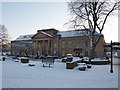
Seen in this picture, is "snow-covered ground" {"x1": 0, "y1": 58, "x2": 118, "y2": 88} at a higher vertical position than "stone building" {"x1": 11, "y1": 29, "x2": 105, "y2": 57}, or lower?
lower

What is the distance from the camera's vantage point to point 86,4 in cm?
2244

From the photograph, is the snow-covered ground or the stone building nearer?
the snow-covered ground

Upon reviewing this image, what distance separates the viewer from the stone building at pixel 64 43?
44.5 meters

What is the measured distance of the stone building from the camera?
146 ft

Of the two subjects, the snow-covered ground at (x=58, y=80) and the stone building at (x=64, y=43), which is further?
the stone building at (x=64, y=43)

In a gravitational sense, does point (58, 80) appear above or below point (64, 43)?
below

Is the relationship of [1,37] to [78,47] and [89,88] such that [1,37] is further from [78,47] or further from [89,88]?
[89,88]

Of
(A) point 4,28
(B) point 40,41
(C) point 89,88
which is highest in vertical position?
(A) point 4,28

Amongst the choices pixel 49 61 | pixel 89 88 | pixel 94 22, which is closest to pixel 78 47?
pixel 94 22

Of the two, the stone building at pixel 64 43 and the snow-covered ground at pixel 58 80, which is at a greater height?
the stone building at pixel 64 43

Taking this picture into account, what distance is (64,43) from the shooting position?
49.8 meters

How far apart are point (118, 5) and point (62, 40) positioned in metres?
30.6

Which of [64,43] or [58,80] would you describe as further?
[64,43]

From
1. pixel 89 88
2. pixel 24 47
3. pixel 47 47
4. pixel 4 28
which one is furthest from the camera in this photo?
pixel 47 47
